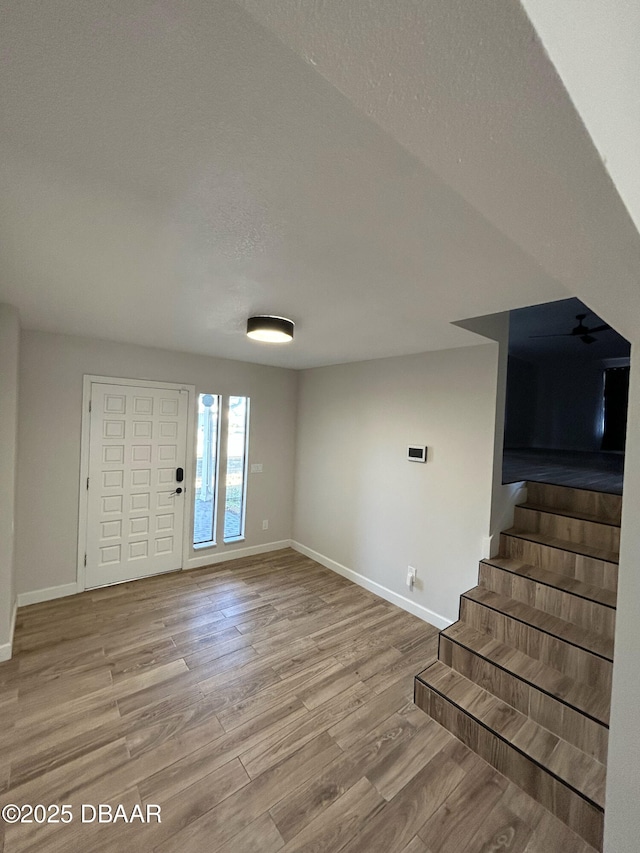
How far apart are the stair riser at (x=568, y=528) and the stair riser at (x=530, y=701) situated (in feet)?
3.85

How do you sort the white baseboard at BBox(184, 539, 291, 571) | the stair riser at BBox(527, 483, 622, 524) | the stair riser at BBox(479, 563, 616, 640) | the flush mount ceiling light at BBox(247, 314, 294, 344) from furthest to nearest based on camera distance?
the white baseboard at BBox(184, 539, 291, 571)
the stair riser at BBox(527, 483, 622, 524)
the flush mount ceiling light at BBox(247, 314, 294, 344)
the stair riser at BBox(479, 563, 616, 640)

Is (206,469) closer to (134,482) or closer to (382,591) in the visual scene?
(134,482)

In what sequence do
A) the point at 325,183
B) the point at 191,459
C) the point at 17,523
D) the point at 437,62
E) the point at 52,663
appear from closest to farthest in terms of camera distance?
the point at 437,62, the point at 325,183, the point at 52,663, the point at 17,523, the point at 191,459

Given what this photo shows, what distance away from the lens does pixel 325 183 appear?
1066mm

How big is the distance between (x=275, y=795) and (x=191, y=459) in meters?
3.00

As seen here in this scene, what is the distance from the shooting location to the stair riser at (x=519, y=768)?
1580mm

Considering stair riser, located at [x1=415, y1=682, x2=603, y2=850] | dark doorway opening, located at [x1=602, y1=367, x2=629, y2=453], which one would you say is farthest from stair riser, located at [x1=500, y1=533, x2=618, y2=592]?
dark doorway opening, located at [x1=602, y1=367, x2=629, y2=453]

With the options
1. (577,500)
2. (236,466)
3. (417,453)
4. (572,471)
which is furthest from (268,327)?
(572,471)

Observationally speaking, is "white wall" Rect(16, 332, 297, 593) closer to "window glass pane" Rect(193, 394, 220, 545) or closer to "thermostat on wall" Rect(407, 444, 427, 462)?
"window glass pane" Rect(193, 394, 220, 545)

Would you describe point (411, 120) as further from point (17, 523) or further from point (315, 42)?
point (17, 523)

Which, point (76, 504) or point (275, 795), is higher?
point (76, 504)

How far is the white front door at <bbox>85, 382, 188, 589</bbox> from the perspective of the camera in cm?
353

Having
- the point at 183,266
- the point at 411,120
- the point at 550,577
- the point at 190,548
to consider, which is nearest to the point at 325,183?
the point at 411,120

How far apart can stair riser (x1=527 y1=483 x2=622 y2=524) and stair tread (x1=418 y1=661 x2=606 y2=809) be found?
1511 millimetres
